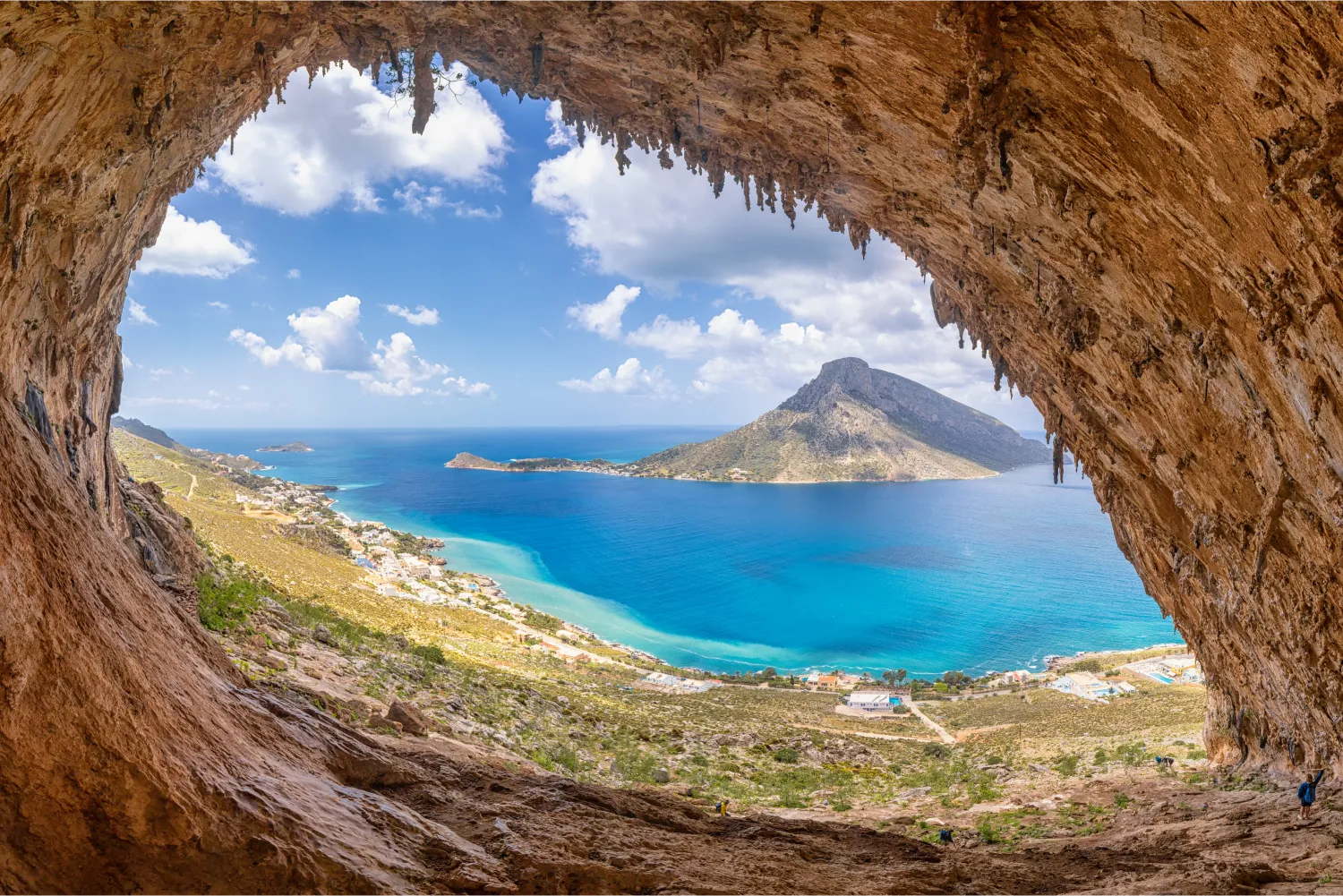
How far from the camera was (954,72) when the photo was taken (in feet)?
23.7

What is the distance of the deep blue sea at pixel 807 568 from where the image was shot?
56188 millimetres

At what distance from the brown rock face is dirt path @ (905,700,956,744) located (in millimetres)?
17154

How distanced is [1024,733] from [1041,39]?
29.7m

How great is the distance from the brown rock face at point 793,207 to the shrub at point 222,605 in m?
2.88

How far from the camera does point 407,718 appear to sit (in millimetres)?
11414

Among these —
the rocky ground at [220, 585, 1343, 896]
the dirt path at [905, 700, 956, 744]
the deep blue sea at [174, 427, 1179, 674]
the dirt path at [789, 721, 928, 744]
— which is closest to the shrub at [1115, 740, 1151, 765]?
the rocky ground at [220, 585, 1343, 896]

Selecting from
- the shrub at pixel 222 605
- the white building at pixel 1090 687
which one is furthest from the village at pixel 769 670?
the shrub at pixel 222 605

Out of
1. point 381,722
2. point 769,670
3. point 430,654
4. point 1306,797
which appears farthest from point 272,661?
point 769,670

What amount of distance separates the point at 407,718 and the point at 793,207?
13.6 meters

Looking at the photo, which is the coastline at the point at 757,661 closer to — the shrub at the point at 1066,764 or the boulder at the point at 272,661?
the shrub at the point at 1066,764

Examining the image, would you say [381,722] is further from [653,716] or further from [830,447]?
[830,447]

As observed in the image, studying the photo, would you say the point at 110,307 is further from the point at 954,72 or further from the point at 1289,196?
the point at 1289,196

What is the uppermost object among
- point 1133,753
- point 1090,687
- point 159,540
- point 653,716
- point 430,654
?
Answer: point 159,540

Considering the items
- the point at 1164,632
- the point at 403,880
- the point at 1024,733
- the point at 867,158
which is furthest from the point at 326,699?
the point at 1164,632
